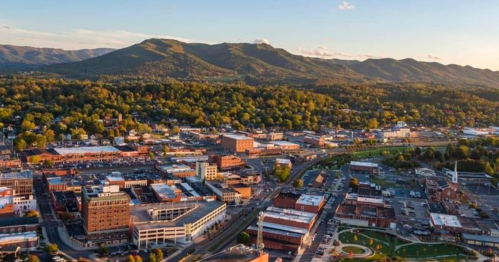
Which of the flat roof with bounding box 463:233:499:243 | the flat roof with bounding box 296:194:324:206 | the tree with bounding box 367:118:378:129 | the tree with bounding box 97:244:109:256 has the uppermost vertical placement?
the tree with bounding box 367:118:378:129

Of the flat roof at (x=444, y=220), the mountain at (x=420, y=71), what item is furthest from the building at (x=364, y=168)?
the mountain at (x=420, y=71)

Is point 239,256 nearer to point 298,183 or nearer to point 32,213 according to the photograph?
point 32,213

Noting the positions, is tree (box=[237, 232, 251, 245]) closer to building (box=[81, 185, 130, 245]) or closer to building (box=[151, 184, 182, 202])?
building (box=[81, 185, 130, 245])

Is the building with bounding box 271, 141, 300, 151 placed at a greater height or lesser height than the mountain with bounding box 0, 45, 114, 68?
lesser

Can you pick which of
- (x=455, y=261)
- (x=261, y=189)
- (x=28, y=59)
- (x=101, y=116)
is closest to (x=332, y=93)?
(x=101, y=116)

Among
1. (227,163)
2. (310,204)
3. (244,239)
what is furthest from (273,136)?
(244,239)

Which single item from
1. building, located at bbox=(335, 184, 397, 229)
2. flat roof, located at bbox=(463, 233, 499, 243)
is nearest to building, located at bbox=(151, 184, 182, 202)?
building, located at bbox=(335, 184, 397, 229)

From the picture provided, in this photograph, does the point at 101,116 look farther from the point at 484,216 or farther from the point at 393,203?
the point at 484,216
